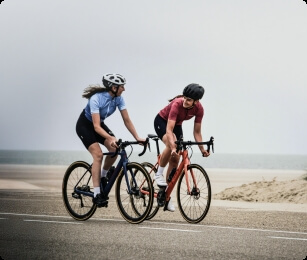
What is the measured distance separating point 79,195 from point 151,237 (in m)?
1.46

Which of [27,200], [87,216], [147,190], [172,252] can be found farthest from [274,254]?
[27,200]

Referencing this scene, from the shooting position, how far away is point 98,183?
29.9 ft

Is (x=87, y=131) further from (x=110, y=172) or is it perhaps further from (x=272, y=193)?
(x=272, y=193)

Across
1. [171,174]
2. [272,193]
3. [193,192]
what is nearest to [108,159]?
[171,174]

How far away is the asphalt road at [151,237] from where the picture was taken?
23.7 feet

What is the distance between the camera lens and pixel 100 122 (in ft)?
29.2

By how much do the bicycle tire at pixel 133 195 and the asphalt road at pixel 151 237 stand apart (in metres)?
0.14

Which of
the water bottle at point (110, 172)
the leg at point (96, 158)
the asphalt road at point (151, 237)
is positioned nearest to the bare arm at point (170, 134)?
the water bottle at point (110, 172)

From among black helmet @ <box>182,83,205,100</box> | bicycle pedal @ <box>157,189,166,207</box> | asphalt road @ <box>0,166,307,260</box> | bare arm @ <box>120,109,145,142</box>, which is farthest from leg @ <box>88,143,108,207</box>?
black helmet @ <box>182,83,205,100</box>

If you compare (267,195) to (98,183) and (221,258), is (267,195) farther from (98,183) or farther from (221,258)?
(221,258)

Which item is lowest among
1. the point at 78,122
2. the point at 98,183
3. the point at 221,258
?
the point at 221,258

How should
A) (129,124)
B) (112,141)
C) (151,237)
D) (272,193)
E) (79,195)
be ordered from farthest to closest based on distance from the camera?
(272,193)
(79,195)
(129,124)
(112,141)
(151,237)

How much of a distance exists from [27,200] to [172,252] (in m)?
6.91

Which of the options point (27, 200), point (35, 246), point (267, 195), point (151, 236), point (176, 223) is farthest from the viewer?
point (267, 195)
